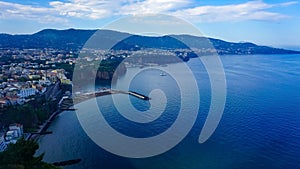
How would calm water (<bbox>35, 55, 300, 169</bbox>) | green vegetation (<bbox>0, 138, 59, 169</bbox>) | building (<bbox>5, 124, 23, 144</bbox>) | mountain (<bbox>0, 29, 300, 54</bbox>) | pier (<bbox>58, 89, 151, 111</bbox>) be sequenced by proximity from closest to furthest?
green vegetation (<bbox>0, 138, 59, 169</bbox>), calm water (<bbox>35, 55, 300, 169</bbox>), building (<bbox>5, 124, 23, 144</bbox>), pier (<bbox>58, 89, 151, 111</bbox>), mountain (<bbox>0, 29, 300, 54</bbox>)

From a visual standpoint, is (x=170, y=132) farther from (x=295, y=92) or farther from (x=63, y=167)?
(x=295, y=92)

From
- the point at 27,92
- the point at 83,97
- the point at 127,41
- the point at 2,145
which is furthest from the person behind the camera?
the point at 127,41

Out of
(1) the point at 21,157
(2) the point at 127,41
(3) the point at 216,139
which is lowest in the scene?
(3) the point at 216,139

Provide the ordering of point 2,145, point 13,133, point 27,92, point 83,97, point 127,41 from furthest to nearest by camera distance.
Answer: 1. point 127,41
2. point 83,97
3. point 27,92
4. point 13,133
5. point 2,145

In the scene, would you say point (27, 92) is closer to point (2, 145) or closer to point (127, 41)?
point (2, 145)

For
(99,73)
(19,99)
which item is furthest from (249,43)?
(19,99)

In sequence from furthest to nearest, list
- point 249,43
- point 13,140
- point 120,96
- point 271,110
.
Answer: point 249,43 → point 120,96 → point 271,110 → point 13,140

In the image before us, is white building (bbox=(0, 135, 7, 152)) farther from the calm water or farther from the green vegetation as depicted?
the green vegetation

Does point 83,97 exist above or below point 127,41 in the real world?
below

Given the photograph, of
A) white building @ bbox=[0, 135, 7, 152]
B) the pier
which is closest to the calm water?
the pier

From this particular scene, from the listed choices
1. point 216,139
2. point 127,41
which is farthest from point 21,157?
point 127,41

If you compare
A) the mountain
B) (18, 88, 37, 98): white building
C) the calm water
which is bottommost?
the calm water
